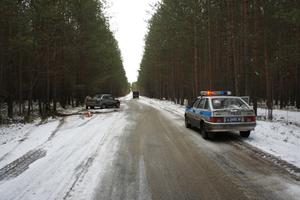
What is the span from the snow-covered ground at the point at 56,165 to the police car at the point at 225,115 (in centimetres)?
357

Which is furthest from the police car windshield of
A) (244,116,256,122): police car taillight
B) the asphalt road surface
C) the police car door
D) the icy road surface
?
the asphalt road surface

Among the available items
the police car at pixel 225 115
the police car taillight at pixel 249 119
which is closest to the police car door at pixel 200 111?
the police car at pixel 225 115

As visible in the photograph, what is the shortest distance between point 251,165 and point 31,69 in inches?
816

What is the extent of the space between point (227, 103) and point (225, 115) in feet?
2.77

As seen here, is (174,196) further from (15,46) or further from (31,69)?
(31,69)

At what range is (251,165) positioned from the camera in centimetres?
789

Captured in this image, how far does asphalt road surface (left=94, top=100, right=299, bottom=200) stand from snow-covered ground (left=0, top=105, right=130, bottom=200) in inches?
16.3

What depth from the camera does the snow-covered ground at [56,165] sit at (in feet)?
19.5

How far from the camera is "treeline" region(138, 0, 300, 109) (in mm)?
19281

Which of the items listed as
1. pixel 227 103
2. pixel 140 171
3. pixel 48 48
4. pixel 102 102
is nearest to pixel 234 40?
pixel 227 103

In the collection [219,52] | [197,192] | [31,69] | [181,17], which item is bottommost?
[197,192]

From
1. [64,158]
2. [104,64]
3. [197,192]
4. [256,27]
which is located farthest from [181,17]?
[197,192]

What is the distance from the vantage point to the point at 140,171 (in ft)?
24.1

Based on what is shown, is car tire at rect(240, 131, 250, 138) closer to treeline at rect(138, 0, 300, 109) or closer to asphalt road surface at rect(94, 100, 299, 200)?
asphalt road surface at rect(94, 100, 299, 200)
